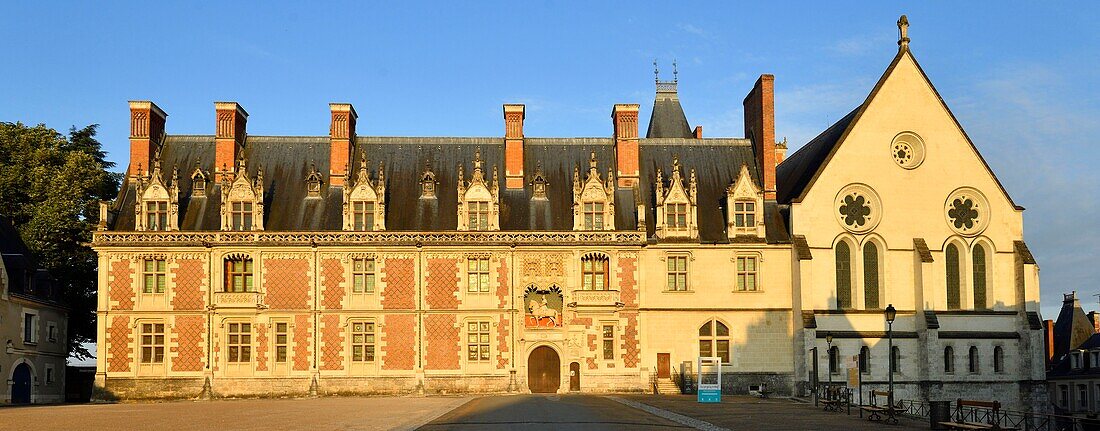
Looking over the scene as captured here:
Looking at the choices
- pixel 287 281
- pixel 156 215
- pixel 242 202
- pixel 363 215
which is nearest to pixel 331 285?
pixel 287 281

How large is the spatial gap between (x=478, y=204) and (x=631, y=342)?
29.3 feet

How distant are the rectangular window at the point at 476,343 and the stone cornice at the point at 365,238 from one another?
3.67 m

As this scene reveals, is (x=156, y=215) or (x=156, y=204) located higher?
(x=156, y=204)

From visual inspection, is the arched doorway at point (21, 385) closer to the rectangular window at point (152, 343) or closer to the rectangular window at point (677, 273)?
the rectangular window at point (152, 343)

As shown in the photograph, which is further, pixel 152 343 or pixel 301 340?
pixel 301 340

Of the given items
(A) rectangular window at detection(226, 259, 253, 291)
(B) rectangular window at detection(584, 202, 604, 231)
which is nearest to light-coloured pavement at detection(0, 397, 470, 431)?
(A) rectangular window at detection(226, 259, 253, 291)

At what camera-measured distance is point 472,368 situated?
48.8 meters

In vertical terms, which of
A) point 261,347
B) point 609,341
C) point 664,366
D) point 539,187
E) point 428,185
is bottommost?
point 664,366

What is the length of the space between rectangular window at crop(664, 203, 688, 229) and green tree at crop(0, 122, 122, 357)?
1042 inches

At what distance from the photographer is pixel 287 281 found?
48625mm

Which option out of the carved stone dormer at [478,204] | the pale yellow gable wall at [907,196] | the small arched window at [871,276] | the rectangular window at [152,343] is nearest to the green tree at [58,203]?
the rectangular window at [152,343]

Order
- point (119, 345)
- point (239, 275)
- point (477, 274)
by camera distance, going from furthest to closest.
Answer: point (477, 274) → point (239, 275) → point (119, 345)

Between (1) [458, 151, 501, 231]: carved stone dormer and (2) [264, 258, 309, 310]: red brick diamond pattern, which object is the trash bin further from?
(2) [264, 258, 309, 310]: red brick diamond pattern

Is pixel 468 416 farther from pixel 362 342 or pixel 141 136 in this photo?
pixel 141 136
